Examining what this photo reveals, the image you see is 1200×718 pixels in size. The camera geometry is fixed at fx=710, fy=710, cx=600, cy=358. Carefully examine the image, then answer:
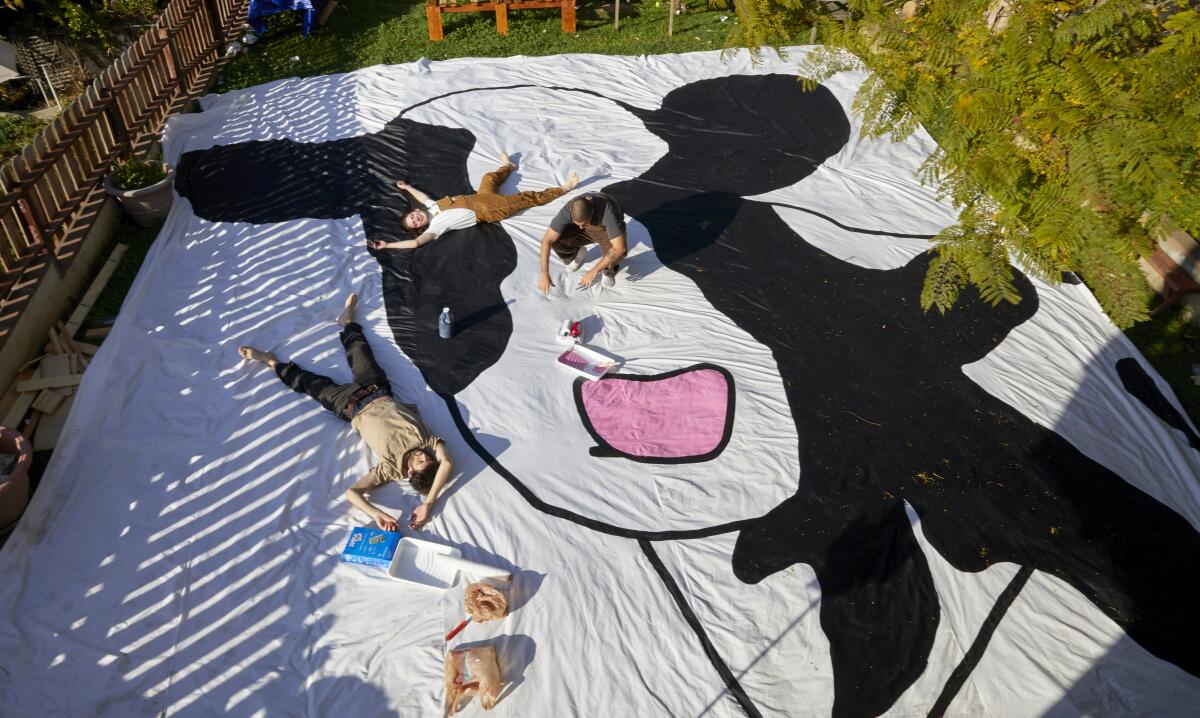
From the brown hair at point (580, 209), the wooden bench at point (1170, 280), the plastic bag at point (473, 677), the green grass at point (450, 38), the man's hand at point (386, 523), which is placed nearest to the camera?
the plastic bag at point (473, 677)

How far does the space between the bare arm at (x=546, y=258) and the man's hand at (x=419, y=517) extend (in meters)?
2.45

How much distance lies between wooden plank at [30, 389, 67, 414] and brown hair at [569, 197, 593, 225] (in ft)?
14.0

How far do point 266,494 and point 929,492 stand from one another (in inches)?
184

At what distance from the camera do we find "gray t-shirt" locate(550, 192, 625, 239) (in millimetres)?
6184

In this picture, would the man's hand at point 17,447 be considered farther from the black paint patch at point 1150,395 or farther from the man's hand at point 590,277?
the black paint patch at point 1150,395

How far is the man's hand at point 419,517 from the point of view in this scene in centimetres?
474

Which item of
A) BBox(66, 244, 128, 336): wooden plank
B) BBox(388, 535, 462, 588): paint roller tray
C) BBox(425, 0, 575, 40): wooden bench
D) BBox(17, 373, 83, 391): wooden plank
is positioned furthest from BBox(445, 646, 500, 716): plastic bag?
BBox(425, 0, 575, 40): wooden bench

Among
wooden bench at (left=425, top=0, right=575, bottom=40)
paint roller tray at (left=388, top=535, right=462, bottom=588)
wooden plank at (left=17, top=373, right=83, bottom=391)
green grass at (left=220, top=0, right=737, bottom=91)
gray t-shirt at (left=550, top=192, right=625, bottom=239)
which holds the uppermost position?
wooden bench at (left=425, top=0, right=575, bottom=40)

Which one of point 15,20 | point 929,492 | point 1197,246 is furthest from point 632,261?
point 15,20

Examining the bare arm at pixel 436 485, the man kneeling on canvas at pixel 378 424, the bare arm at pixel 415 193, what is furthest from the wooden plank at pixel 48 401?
the bare arm at pixel 415 193

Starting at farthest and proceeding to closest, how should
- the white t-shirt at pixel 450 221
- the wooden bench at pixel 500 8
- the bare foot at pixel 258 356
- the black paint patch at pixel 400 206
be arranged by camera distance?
the wooden bench at pixel 500 8 < the white t-shirt at pixel 450 221 < the black paint patch at pixel 400 206 < the bare foot at pixel 258 356

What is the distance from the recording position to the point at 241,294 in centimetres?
645

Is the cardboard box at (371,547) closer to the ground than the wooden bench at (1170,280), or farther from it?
closer to the ground

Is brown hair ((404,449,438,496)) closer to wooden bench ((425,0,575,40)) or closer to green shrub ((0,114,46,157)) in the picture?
green shrub ((0,114,46,157))
